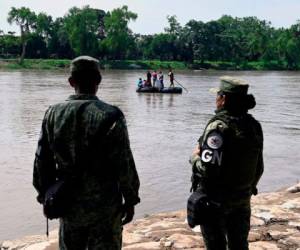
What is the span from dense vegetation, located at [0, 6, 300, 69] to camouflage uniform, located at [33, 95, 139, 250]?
101 m

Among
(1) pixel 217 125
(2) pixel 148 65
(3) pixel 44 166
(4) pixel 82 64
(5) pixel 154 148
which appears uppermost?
(4) pixel 82 64

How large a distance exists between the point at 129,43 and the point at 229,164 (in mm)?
109533

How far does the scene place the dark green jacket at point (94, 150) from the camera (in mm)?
3543

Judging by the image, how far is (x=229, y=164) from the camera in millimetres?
3895

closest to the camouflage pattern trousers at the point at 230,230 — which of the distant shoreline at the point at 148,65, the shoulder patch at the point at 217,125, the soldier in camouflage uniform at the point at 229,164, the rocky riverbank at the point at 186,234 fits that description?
the soldier in camouflage uniform at the point at 229,164

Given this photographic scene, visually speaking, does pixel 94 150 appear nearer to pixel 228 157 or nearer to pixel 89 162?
pixel 89 162

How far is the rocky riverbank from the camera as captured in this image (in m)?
5.95

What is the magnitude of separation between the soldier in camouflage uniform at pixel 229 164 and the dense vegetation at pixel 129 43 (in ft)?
330

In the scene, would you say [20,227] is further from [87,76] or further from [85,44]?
[85,44]

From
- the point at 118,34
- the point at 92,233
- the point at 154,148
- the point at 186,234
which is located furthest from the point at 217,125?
the point at 118,34

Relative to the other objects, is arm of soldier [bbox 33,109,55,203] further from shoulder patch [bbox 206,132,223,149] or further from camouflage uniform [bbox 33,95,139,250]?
shoulder patch [bbox 206,132,223,149]

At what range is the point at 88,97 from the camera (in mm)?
3641

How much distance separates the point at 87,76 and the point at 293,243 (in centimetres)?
344

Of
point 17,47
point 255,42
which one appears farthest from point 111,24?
point 255,42
